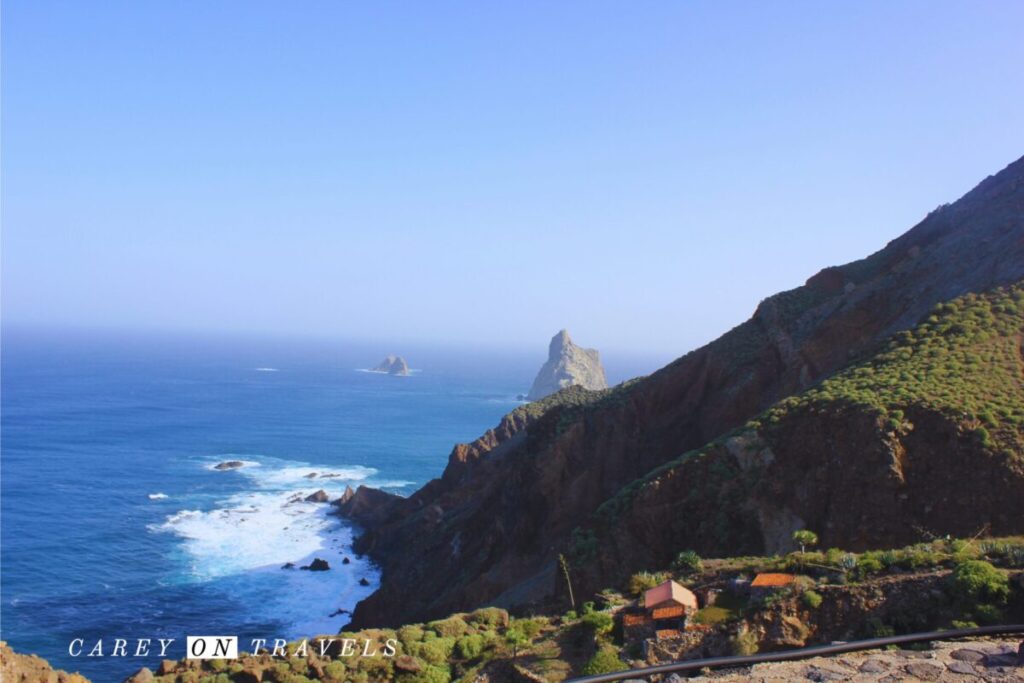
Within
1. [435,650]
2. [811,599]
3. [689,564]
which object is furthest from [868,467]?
[435,650]

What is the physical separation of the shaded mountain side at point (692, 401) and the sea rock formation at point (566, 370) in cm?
11789

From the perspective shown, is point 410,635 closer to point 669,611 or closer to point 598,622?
point 598,622

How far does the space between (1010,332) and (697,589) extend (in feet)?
53.7

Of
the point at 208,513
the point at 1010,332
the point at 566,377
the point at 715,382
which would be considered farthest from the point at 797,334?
the point at 566,377

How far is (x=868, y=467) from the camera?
67.4 feet

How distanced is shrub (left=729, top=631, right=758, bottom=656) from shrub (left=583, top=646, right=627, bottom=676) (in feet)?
6.59

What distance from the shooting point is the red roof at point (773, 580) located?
14.4 metres

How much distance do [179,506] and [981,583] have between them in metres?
64.0

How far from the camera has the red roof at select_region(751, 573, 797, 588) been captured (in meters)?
14.4

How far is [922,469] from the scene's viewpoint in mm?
19875

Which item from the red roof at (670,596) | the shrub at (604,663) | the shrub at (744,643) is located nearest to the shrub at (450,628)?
the shrub at (604,663)

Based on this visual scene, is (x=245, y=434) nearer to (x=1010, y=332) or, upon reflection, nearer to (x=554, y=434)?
(x=554, y=434)

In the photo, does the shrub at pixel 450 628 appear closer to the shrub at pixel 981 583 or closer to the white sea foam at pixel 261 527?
the shrub at pixel 981 583

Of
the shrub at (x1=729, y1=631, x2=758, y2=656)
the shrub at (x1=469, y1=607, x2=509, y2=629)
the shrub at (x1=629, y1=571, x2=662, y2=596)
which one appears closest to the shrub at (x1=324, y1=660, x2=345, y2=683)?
the shrub at (x1=469, y1=607, x2=509, y2=629)
